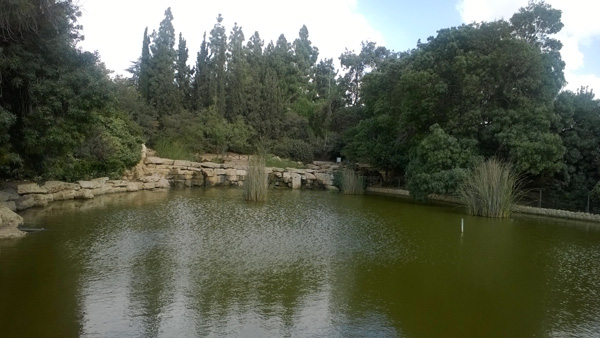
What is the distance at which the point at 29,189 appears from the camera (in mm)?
9773

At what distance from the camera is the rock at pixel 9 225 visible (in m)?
6.31

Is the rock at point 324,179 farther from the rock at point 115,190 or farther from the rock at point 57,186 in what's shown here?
the rock at point 57,186

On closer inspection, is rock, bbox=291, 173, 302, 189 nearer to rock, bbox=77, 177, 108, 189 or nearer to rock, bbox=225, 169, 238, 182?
rock, bbox=225, 169, 238, 182

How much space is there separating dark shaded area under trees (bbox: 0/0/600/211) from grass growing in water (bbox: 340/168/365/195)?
124 centimetres

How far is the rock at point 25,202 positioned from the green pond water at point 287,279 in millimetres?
601

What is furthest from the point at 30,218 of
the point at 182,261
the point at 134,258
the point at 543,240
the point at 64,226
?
the point at 543,240

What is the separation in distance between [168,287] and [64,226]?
12.7 ft

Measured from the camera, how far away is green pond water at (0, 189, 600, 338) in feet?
12.0

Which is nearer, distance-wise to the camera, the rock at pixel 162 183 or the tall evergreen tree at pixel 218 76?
the rock at pixel 162 183

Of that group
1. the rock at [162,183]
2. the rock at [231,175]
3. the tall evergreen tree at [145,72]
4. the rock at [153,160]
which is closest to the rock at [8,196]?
the rock at [162,183]

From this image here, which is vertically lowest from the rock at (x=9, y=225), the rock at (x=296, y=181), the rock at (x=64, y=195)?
the rock at (x=9, y=225)

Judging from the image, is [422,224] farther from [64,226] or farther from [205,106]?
[205,106]

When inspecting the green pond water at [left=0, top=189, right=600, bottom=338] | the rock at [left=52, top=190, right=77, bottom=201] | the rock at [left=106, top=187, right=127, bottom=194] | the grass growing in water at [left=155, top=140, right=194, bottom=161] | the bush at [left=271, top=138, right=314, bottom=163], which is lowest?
the green pond water at [left=0, top=189, right=600, bottom=338]

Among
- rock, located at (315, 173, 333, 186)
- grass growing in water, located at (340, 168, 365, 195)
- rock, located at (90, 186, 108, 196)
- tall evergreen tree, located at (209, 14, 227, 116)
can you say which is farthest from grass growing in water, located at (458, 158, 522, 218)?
tall evergreen tree, located at (209, 14, 227, 116)
